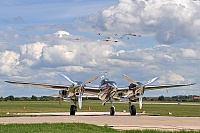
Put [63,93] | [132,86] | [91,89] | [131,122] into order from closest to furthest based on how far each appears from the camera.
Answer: [131,122], [63,93], [132,86], [91,89]

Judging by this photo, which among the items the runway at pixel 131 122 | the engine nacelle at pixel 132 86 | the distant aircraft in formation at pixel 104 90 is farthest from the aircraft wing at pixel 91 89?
the runway at pixel 131 122

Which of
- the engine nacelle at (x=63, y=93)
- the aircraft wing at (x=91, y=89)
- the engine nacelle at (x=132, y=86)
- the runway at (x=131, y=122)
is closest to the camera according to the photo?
the runway at (x=131, y=122)

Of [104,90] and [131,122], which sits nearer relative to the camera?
[131,122]

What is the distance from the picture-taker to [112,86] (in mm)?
41281

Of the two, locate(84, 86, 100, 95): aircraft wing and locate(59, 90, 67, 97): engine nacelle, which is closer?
locate(59, 90, 67, 97): engine nacelle

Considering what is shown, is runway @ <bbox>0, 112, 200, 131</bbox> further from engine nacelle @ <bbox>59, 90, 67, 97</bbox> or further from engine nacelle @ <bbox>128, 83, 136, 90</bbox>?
engine nacelle @ <bbox>128, 83, 136, 90</bbox>

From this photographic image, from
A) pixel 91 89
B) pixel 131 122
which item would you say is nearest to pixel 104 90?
pixel 91 89

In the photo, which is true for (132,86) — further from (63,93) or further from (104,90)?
(63,93)

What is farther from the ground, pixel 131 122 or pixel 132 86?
pixel 132 86

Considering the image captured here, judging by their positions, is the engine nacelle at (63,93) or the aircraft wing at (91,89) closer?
the engine nacelle at (63,93)

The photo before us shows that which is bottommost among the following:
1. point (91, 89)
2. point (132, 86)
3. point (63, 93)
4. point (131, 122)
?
point (131, 122)

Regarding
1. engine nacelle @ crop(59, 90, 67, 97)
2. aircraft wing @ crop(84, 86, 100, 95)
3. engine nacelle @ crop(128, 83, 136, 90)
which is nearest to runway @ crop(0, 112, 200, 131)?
engine nacelle @ crop(59, 90, 67, 97)

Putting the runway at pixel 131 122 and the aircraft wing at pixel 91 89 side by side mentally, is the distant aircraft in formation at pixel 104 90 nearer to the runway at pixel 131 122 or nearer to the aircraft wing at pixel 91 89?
the aircraft wing at pixel 91 89

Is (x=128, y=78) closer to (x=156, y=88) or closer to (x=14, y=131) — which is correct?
(x=156, y=88)
